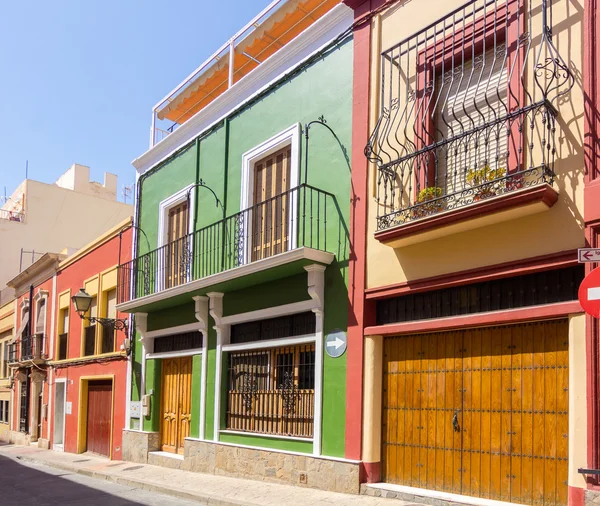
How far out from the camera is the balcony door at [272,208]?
1111 cm

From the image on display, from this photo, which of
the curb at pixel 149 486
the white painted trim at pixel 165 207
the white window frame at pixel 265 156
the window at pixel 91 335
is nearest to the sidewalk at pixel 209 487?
the curb at pixel 149 486

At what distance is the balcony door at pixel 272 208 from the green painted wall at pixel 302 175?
0.40 metres

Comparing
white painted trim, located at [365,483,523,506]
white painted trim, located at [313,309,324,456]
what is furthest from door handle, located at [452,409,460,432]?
white painted trim, located at [313,309,324,456]

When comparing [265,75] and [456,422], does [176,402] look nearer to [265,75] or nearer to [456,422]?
[265,75]

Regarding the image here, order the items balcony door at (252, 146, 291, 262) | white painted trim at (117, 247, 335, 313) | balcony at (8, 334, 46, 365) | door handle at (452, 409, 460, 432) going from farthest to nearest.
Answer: balcony at (8, 334, 46, 365) → balcony door at (252, 146, 291, 262) → white painted trim at (117, 247, 335, 313) → door handle at (452, 409, 460, 432)

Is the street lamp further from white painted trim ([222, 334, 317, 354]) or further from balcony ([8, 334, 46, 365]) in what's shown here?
balcony ([8, 334, 46, 365])

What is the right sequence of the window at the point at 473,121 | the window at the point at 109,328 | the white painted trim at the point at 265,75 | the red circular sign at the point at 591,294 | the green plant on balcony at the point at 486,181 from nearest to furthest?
the red circular sign at the point at 591,294 → the green plant on balcony at the point at 486,181 → the window at the point at 473,121 → the white painted trim at the point at 265,75 → the window at the point at 109,328

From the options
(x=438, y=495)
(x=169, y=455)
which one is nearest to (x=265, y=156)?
(x=169, y=455)

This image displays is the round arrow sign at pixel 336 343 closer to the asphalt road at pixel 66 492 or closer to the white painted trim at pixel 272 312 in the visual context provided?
the white painted trim at pixel 272 312

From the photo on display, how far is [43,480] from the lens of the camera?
13.6 m

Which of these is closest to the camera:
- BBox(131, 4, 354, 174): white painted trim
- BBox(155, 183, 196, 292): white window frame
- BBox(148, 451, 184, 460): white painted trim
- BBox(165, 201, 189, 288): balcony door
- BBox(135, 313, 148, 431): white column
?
BBox(131, 4, 354, 174): white painted trim

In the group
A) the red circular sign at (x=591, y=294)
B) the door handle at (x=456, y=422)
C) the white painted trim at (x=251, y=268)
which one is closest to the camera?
Answer: the red circular sign at (x=591, y=294)

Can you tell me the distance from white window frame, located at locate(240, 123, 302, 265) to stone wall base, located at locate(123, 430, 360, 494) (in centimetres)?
310

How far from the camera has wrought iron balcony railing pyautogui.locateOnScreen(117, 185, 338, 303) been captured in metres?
10.2
